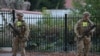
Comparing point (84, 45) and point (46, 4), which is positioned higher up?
point (46, 4)

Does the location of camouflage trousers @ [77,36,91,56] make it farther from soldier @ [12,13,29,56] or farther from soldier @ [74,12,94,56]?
soldier @ [12,13,29,56]

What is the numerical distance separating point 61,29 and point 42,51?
174 centimetres

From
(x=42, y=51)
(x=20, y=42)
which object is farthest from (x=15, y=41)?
(x=42, y=51)

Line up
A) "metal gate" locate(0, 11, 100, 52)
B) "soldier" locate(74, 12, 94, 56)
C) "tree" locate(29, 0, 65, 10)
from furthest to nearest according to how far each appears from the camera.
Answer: "tree" locate(29, 0, 65, 10) < "metal gate" locate(0, 11, 100, 52) < "soldier" locate(74, 12, 94, 56)

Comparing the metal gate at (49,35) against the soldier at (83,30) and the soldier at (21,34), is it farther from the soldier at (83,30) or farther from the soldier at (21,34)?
the soldier at (21,34)

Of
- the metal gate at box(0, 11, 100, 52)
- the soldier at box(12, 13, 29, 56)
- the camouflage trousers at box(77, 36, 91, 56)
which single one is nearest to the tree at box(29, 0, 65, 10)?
the metal gate at box(0, 11, 100, 52)

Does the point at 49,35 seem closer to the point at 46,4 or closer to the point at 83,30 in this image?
the point at 83,30

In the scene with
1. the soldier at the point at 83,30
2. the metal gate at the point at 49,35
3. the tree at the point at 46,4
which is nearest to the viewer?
the soldier at the point at 83,30

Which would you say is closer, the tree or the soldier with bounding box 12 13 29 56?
the soldier with bounding box 12 13 29 56

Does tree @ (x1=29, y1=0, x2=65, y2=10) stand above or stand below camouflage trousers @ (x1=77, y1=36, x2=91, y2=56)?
above

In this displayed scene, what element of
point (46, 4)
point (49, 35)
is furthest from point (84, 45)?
point (46, 4)

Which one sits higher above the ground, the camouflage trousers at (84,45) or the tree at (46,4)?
the tree at (46,4)

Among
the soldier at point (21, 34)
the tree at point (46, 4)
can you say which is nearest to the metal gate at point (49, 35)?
the soldier at point (21, 34)

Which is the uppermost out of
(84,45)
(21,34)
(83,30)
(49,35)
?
(83,30)
